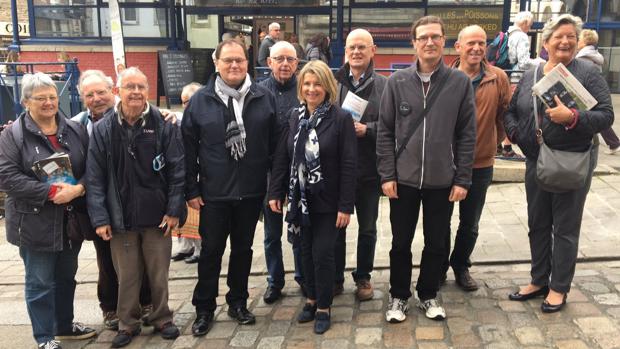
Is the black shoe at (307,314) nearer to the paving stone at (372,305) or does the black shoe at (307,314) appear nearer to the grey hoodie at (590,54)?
the paving stone at (372,305)

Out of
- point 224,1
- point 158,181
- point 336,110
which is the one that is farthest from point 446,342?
point 224,1

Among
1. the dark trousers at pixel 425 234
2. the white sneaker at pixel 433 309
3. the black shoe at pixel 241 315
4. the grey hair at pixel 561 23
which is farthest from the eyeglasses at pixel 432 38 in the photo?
the black shoe at pixel 241 315

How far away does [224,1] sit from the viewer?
12.0 m

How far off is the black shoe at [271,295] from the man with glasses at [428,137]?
1213mm

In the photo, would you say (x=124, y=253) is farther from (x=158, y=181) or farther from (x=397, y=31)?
(x=397, y=31)

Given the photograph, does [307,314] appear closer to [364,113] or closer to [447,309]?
[447,309]

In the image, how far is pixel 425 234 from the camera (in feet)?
12.0

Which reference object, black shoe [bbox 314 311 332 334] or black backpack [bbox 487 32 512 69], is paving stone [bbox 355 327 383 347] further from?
black backpack [bbox 487 32 512 69]

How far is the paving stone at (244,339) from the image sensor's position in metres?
3.62

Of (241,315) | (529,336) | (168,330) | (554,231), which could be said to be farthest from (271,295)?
(554,231)

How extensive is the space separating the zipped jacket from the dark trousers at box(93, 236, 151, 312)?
1.95 m

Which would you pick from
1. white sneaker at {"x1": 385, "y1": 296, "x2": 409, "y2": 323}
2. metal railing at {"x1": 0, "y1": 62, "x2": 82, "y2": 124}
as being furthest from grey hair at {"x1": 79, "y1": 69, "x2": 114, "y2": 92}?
metal railing at {"x1": 0, "y1": 62, "x2": 82, "y2": 124}

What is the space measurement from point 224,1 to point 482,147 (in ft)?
30.9

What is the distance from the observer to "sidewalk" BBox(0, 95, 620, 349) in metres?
3.45
